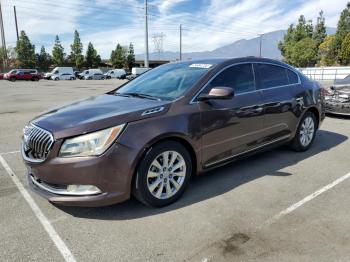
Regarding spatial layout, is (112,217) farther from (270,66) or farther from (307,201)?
(270,66)

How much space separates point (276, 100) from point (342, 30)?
5397 cm

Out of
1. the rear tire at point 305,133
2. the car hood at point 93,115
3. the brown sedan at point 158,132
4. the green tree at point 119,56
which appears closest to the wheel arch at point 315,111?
the rear tire at point 305,133

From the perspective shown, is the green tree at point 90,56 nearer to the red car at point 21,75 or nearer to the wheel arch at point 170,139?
the red car at point 21,75

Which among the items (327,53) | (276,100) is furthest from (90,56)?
(276,100)

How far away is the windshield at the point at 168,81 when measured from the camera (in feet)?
14.1

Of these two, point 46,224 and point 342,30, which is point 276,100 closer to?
point 46,224

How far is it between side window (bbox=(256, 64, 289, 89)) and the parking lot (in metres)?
1.32

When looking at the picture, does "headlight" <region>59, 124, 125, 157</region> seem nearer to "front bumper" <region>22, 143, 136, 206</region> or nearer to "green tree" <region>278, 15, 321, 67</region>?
"front bumper" <region>22, 143, 136, 206</region>

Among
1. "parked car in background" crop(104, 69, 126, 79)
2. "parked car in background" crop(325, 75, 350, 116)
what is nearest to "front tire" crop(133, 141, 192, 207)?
"parked car in background" crop(325, 75, 350, 116)

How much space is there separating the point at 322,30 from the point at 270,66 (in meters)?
64.1

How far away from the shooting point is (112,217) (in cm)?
364

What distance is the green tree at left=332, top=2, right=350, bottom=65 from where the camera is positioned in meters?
51.5

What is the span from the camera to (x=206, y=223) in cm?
351

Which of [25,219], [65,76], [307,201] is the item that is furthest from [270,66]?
[65,76]
